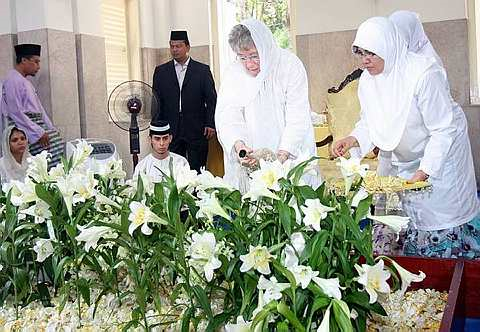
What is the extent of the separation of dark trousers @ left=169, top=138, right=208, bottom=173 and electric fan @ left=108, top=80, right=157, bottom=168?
1.29 feet

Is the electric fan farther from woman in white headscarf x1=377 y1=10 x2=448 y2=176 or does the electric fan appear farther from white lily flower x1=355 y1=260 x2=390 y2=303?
white lily flower x1=355 y1=260 x2=390 y2=303

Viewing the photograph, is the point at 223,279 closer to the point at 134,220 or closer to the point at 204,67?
the point at 134,220

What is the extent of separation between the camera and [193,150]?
6.55 meters

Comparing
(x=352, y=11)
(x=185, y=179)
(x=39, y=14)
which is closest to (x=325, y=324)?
(x=185, y=179)

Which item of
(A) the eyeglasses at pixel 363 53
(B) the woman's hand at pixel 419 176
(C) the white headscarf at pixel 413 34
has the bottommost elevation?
(B) the woman's hand at pixel 419 176

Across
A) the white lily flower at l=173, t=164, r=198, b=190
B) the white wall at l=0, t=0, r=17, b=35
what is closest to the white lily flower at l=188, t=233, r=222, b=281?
the white lily flower at l=173, t=164, r=198, b=190

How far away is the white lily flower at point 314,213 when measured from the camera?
1.23m

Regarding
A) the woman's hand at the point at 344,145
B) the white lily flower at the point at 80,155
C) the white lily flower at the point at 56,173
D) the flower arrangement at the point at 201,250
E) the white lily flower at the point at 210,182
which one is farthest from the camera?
the woman's hand at the point at 344,145

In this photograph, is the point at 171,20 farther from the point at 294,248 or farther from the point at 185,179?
the point at 294,248

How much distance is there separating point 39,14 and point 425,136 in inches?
A: 188

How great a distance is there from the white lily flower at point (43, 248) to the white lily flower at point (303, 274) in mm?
691

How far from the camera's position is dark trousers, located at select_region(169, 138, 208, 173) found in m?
6.53

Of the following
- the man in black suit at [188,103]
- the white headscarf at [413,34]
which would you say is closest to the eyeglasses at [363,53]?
the white headscarf at [413,34]

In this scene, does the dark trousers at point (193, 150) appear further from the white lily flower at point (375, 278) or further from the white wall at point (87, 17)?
the white lily flower at point (375, 278)
